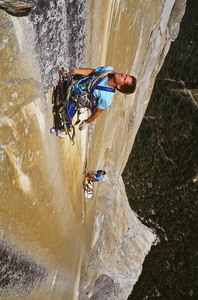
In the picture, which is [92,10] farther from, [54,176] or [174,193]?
[174,193]

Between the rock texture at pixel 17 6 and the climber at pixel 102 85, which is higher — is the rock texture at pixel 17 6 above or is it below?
above

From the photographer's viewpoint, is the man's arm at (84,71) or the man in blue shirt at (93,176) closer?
the man's arm at (84,71)

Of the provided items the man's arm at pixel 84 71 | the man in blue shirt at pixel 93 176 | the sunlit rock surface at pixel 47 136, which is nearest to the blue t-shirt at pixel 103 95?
the man's arm at pixel 84 71

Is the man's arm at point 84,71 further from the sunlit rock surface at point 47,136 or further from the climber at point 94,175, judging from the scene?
the climber at point 94,175

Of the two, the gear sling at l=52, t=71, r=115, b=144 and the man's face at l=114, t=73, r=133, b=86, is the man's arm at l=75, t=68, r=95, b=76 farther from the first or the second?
the man's face at l=114, t=73, r=133, b=86

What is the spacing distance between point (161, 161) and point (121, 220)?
3773 mm

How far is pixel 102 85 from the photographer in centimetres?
193

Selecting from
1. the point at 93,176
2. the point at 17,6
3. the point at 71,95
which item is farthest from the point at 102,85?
the point at 93,176

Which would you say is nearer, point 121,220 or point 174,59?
point 121,220

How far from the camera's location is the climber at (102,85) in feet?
5.91

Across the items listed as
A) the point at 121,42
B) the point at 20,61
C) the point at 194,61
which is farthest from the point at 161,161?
the point at 20,61

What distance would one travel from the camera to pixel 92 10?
233cm

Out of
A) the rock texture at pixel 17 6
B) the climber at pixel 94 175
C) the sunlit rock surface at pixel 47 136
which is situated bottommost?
the climber at pixel 94 175

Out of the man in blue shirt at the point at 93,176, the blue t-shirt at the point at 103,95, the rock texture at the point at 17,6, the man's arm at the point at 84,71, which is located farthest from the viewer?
the man in blue shirt at the point at 93,176
